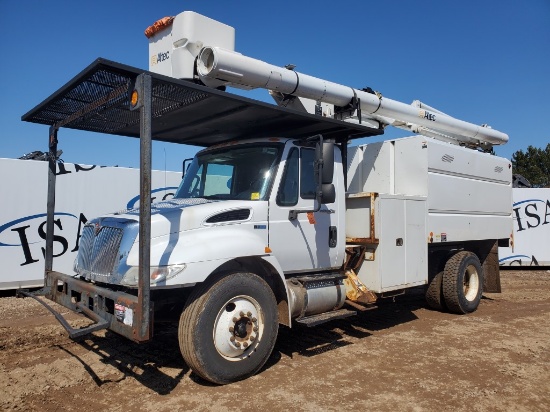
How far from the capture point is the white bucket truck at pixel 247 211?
4.03 metres

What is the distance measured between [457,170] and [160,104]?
496cm

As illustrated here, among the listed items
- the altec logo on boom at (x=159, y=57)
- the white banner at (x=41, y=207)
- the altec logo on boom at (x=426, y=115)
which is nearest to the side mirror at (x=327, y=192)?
the altec logo on boom at (x=159, y=57)

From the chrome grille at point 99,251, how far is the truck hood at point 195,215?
0.23 metres

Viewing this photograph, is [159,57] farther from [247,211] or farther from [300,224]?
[300,224]

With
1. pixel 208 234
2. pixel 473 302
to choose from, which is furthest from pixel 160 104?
pixel 473 302

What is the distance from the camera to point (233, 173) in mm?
5434

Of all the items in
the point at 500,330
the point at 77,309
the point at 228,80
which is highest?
the point at 228,80

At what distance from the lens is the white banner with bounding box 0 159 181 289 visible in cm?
944

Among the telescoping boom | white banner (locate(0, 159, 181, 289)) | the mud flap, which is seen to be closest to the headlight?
the telescoping boom

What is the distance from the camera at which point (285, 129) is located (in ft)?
19.2

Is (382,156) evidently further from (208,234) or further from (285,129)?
(208,234)

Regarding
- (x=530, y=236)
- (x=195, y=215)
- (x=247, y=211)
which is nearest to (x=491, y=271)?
(x=247, y=211)

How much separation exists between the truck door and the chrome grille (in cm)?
166

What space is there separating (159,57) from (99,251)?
2326mm
